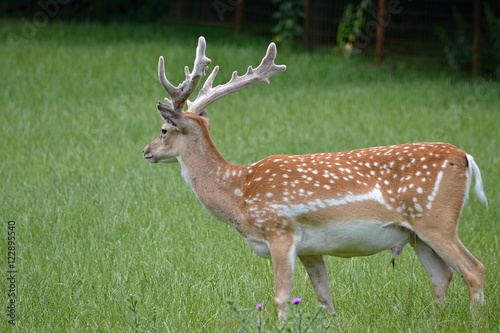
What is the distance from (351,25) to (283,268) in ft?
35.3

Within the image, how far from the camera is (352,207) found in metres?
4.23

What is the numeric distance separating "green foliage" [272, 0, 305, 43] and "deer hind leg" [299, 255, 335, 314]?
35.8ft

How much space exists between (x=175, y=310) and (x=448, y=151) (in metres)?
1.70

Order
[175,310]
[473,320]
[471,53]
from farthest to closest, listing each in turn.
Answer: [471,53] → [175,310] → [473,320]

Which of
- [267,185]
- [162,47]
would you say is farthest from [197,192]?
[162,47]

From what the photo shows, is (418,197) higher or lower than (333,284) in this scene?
higher

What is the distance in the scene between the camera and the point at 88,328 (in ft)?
14.0

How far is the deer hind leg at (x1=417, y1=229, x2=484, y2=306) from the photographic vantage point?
165 inches

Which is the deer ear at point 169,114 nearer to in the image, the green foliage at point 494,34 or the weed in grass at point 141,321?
the weed in grass at point 141,321

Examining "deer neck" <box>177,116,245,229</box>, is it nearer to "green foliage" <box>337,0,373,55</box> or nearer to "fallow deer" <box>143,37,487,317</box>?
"fallow deer" <box>143,37,487,317</box>

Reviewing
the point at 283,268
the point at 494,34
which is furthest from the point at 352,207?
the point at 494,34

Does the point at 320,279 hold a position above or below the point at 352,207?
below

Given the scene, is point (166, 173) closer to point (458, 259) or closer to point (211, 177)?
point (211, 177)

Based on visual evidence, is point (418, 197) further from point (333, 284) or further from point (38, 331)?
point (38, 331)
